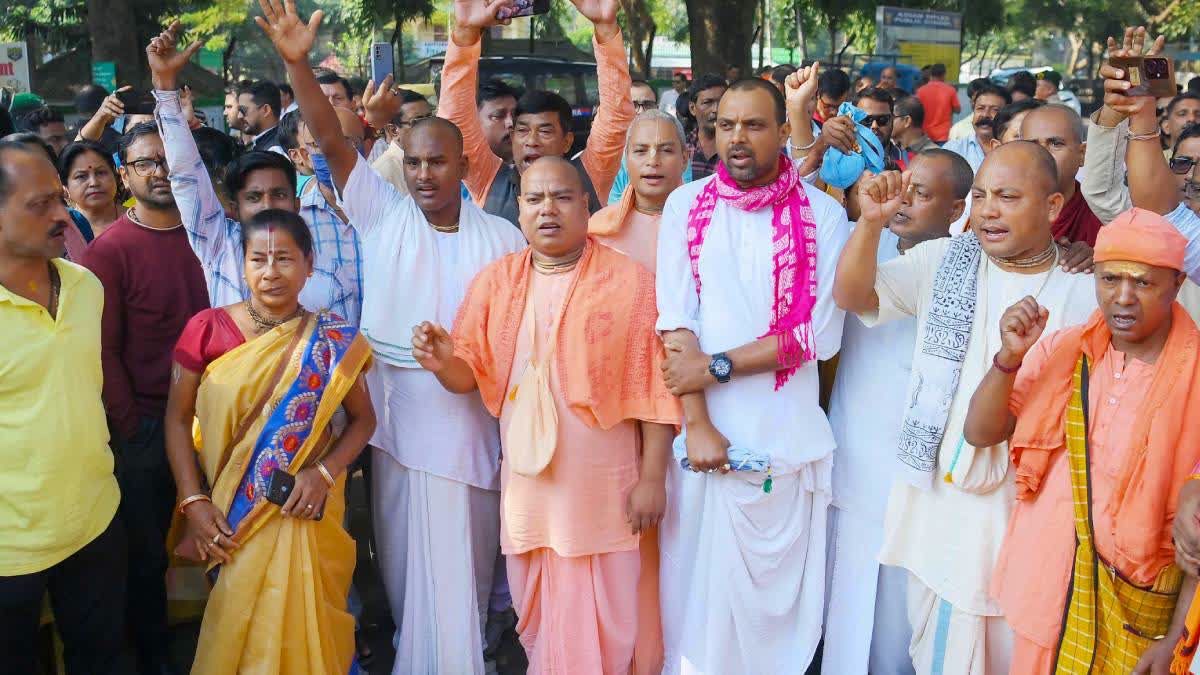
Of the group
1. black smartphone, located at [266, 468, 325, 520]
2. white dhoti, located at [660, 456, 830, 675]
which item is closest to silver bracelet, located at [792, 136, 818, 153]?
white dhoti, located at [660, 456, 830, 675]

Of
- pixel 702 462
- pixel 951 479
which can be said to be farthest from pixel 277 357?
pixel 951 479

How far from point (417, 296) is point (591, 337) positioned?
71 cm

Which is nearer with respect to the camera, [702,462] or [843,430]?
[702,462]

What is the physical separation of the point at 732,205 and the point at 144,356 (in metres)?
2.13

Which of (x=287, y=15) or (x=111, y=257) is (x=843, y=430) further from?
(x=111, y=257)

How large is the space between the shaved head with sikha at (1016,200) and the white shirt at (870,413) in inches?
20.9

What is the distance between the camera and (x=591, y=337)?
3.46 meters

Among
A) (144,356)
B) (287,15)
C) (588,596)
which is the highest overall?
(287,15)

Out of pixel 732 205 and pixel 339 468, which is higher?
pixel 732 205

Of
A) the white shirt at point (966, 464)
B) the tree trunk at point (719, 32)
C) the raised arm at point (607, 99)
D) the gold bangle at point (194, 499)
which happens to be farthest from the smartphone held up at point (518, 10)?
the tree trunk at point (719, 32)

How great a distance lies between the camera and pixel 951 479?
10.5 ft

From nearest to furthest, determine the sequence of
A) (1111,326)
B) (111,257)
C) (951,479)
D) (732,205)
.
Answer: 1. (1111,326)
2. (951,479)
3. (732,205)
4. (111,257)

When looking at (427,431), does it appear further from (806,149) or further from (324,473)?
(806,149)

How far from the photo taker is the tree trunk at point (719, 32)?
1762cm
